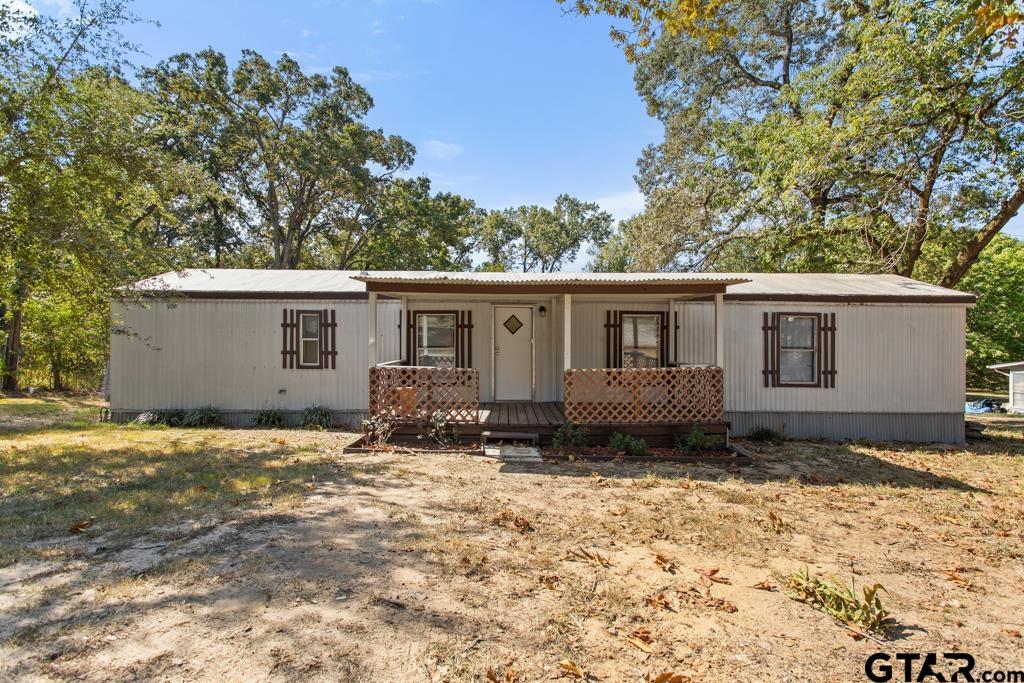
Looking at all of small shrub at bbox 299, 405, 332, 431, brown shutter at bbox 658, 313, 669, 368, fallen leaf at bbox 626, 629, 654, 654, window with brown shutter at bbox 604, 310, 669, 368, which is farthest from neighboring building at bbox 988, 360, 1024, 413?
small shrub at bbox 299, 405, 332, 431

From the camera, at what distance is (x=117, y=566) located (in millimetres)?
3697

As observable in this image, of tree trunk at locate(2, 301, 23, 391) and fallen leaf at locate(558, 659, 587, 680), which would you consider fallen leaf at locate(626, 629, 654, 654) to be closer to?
fallen leaf at locate(558, 659, 587, 680)

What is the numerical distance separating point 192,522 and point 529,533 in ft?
10.1

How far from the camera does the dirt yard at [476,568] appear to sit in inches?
107

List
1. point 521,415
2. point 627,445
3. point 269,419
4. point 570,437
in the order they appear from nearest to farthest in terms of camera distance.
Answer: point 627,445 → point 570,437 → point 521,415 → point 269,419

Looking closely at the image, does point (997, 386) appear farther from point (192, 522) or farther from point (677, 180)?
point (192, 522)

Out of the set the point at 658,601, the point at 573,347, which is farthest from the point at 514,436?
the point at 658,601

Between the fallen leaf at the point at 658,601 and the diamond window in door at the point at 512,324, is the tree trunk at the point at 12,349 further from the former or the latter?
the fallen leaf at the point at 658,601

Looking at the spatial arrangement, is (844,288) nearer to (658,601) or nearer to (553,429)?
(553,429)

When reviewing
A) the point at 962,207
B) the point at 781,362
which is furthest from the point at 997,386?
the point at 781,362

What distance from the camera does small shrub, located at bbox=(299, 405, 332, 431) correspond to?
10.2 metres

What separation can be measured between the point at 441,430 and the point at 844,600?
6.06 m

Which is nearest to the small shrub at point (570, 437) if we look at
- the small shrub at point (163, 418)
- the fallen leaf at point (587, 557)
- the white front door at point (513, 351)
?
the white front door at point (513, 351)

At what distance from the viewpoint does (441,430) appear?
27.4 ft
